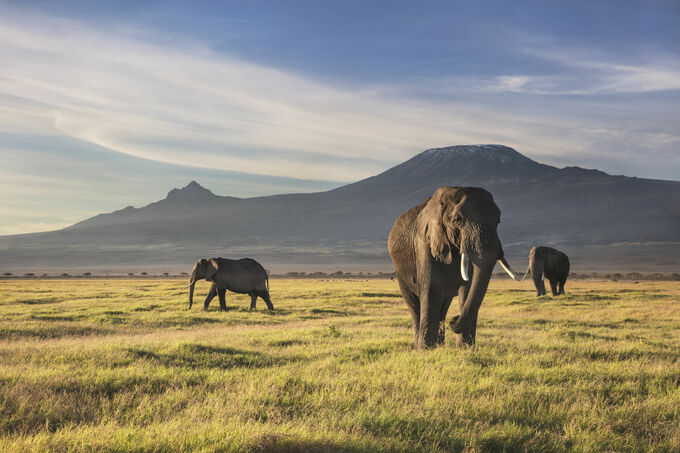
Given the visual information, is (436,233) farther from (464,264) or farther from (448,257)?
(464,264)

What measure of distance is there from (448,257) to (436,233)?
53 cm

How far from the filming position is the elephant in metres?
10.7

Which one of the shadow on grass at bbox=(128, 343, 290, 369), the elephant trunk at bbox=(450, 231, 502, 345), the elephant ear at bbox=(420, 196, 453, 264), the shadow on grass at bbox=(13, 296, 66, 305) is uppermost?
the elephant ear at bbox=(420, 196, 453, 264)

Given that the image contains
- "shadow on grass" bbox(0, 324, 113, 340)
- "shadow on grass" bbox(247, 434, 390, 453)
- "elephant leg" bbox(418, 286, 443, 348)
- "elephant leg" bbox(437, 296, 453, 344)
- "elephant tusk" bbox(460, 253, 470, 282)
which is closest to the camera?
"shadow on grass" bbox(247, 434, 390, 453)

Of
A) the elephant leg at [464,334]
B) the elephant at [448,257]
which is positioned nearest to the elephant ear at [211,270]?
the elephant at [448,257]

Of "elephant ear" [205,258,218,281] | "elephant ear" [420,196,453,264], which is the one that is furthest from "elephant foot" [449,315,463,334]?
"elephant ear" [205,258,218,281]

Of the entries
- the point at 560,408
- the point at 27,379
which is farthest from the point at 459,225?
the point at 27,379

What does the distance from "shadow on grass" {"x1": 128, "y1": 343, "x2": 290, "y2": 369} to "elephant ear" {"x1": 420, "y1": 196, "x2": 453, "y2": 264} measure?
3833mm

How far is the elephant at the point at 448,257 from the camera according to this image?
10.7m

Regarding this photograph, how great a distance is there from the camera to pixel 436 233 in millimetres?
11398

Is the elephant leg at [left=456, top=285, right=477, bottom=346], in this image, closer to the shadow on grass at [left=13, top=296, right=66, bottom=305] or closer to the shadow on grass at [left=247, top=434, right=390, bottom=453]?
the shadow on grass at [left=247, top=434, right=390, bottom=453]

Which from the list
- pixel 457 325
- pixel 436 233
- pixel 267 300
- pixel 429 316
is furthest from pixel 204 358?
pixel 267 300

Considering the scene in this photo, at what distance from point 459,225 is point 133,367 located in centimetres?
643

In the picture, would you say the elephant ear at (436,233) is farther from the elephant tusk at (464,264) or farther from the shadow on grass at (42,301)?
the shadow on grass at (42,301)
